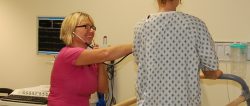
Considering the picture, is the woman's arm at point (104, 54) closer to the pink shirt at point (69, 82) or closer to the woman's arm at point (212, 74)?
the pink shirt at point (69, 82)

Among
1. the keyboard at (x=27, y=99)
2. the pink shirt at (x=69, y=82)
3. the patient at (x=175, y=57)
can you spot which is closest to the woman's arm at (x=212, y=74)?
the patient at (x=175, y=57)

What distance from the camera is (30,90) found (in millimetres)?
3141

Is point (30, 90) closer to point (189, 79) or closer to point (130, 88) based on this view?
point (130, 88)

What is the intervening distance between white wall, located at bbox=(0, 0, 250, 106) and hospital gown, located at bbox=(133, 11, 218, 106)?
1104mm

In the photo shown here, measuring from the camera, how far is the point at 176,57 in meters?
1.65

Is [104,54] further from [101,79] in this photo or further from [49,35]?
[49,35]

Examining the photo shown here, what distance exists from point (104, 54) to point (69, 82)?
1.10 feet

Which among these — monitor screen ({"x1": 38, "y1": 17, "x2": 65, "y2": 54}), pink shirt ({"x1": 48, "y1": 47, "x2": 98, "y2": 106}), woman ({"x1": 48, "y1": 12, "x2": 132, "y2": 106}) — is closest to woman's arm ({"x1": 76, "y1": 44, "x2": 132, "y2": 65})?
woman ({"x1": 48, "y1": 12, "x2": 132, "y2": 106})

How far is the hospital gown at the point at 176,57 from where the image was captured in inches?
64.9

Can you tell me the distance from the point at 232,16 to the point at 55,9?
1.67 m

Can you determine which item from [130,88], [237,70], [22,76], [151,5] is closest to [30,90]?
[22,76]

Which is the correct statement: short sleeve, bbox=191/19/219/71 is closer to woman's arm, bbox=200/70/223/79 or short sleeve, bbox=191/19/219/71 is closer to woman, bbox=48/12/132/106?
woman's arm, bbox=200/70/223/79

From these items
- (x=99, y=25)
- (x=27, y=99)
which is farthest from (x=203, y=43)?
(x=27, y=99)

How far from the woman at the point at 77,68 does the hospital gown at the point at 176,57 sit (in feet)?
1.49
